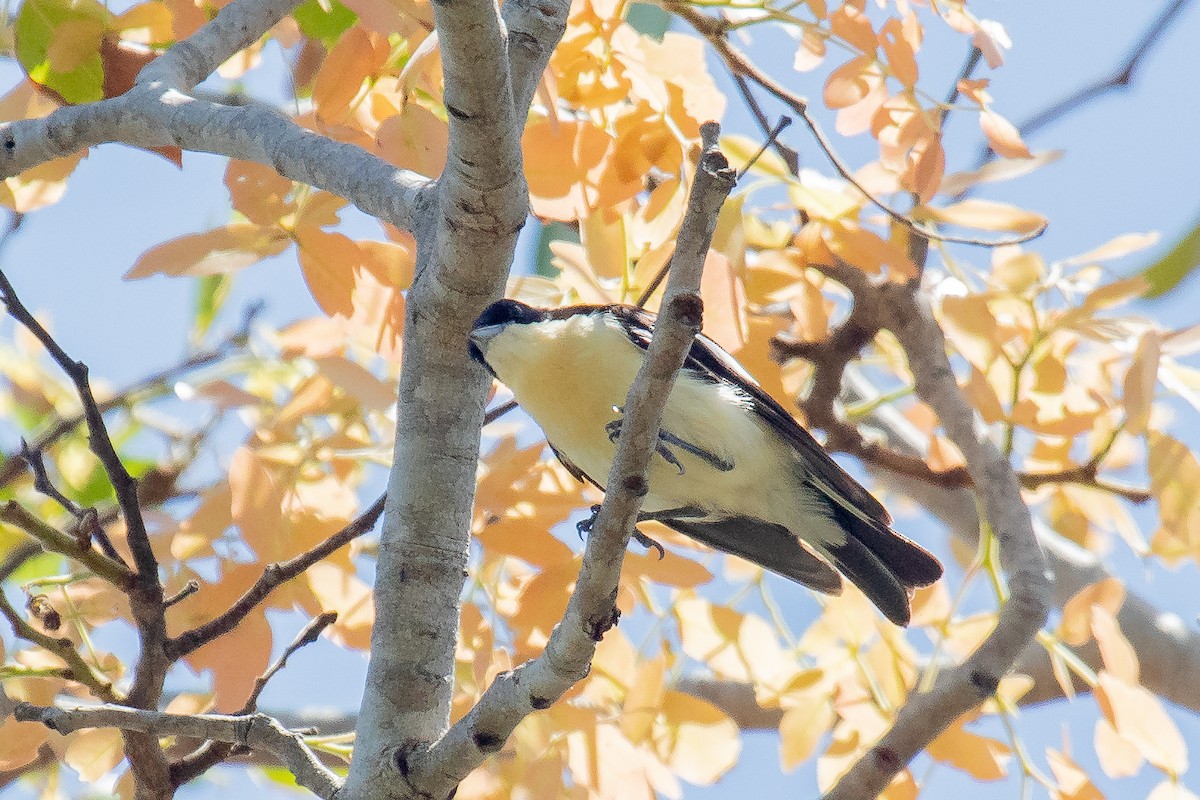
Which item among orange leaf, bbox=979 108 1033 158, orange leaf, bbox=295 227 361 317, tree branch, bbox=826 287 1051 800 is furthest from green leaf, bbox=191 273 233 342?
orange leaf, bbox=979 108 1033 158

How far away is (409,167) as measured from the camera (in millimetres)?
2115

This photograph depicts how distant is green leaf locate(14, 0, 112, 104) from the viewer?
2.16 metres

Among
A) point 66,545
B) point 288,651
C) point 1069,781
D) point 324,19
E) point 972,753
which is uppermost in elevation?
point 324,19

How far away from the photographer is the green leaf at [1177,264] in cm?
339

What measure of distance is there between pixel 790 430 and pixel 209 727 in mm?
1445

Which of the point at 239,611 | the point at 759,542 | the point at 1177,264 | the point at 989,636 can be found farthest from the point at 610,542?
the point at 1177,264

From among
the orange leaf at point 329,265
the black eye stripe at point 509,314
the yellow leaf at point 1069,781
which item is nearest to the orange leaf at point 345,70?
the orange leaf at point 329,265

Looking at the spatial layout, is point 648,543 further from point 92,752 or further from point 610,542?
point 92,752

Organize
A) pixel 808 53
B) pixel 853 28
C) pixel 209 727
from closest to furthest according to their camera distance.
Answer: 1. pixel 209 727
2. pixel 853 28
3. pixel 808 53

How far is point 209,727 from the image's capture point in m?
1.76

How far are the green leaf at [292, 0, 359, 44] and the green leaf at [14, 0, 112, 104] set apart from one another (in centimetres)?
38

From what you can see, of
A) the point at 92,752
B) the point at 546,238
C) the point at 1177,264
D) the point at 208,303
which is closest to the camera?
the point at 92,752

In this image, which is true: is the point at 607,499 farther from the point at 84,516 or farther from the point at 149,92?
the point at 149,92

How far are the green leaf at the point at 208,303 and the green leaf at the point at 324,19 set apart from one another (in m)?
1.41
